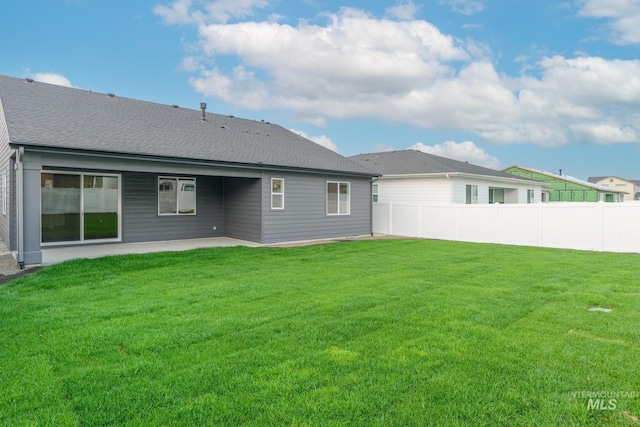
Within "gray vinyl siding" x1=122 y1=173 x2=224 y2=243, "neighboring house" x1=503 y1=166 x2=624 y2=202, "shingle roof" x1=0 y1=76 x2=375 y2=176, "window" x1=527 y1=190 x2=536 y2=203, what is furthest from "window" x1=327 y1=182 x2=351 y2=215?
"neighboring house" x1=503 y1=166 x2=624 y2=202

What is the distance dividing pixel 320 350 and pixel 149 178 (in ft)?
35.0

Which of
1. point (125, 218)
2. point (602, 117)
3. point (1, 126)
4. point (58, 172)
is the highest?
point (602, 117)

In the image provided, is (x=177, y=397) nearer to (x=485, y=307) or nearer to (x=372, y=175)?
(x=485, y=307)

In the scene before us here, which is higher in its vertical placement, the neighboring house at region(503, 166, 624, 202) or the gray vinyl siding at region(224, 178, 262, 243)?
the neighboring house at region(503, 166, 624, 202)

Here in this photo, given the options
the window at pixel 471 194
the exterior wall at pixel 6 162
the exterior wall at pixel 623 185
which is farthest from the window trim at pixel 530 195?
the exterior wall at pixel 623 185

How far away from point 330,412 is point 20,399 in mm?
2248

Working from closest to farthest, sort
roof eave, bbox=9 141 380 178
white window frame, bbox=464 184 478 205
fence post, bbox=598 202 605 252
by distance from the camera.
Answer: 1. roof eave, bbox=9 141 380 178
2. fence post, bbox=598 202 605 252
3. white window frame, bbox=464 184 478 205

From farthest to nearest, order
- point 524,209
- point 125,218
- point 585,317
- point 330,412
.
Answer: point 524,209 < point 125,218 < point 585,317 < point 330,412

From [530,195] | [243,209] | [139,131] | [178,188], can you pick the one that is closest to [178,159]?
[139,131]

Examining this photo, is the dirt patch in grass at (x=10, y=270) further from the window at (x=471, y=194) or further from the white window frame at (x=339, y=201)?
the window at (x=471, y=194)

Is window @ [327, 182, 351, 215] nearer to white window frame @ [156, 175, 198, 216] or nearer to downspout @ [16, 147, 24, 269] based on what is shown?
white window frame @ [156, 175, 198, 216]

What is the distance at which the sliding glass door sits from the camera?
35.9 feet

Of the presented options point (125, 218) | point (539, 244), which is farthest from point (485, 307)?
point (125, 218)

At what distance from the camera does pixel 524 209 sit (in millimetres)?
13180
